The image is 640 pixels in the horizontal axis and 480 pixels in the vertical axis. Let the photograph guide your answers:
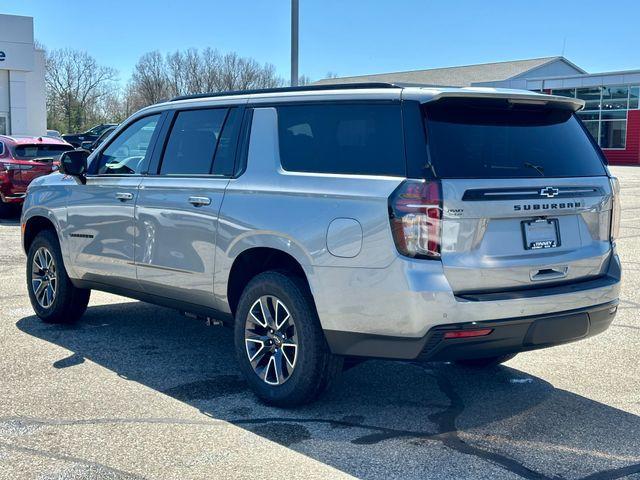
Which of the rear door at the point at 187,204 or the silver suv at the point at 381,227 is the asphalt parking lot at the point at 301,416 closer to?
→ the silver suv at the point at 381,227

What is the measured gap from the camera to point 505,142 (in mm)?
4852

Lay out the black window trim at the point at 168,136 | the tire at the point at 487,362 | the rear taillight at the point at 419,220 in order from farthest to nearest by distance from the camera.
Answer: the tire at the point at 487,362 → the black window trim at the point at 168,136 → the rear taillight at the point at 419,220

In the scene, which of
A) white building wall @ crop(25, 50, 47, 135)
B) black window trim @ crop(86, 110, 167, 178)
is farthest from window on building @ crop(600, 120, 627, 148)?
black window trim @ crop(86, 110, 167, 178)

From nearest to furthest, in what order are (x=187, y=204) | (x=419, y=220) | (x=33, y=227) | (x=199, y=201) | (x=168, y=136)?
(x=419, y=220) < (x=199, y=201) < (x=187, y=204) < (x=168, y=136) < (x=33, y=227)

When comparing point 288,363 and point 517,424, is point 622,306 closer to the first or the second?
point 517,424

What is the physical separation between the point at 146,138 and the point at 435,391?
2904 mm

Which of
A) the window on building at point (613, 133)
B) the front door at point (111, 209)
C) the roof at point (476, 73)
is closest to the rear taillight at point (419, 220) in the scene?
the front door at point (111, 209)

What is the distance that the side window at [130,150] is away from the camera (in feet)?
21.2

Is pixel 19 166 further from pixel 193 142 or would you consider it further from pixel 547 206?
pixel 547 206

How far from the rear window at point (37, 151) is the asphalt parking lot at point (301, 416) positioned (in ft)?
34.0

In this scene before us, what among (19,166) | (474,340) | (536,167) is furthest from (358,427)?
(19,166)

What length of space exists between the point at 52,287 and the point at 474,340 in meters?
4.19

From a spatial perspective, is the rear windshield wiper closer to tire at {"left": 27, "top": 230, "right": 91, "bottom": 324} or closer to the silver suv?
the silver suv

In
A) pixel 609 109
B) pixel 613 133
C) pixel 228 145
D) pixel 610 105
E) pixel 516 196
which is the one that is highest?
pixel 610 105
